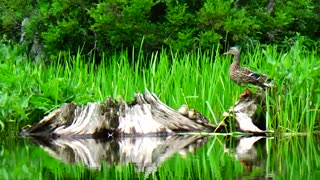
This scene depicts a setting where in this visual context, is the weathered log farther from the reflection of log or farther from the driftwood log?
the reflection of log

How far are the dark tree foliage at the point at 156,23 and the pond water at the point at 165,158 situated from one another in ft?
12.1

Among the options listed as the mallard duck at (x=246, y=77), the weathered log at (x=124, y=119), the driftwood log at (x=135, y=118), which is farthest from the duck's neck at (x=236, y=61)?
the weathered log at (x=124, y=119)

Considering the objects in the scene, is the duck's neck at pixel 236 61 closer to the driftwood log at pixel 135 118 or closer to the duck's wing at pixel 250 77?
the duck's wing at pixel 250 77

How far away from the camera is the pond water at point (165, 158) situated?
5.48 meters

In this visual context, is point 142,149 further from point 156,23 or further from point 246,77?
point 156,23

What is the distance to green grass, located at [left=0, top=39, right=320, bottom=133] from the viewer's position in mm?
8141

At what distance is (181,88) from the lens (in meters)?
9.22

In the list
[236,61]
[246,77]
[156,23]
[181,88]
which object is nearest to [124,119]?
[181,88]

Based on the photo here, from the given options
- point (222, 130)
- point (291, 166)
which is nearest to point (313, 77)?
point (222, 130)

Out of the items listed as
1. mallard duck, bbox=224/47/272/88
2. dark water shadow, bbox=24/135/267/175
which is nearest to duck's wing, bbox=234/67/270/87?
mallard duck, bbox=224/47/272/88

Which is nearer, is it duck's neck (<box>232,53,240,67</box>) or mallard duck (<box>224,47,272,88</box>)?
mallard duck (<box>224,47,272,88</box>)

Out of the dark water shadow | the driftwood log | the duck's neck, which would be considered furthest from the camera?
the duck's neck

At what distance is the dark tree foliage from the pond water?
12.1 feet

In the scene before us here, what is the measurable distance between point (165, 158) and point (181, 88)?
2925 millimetres
